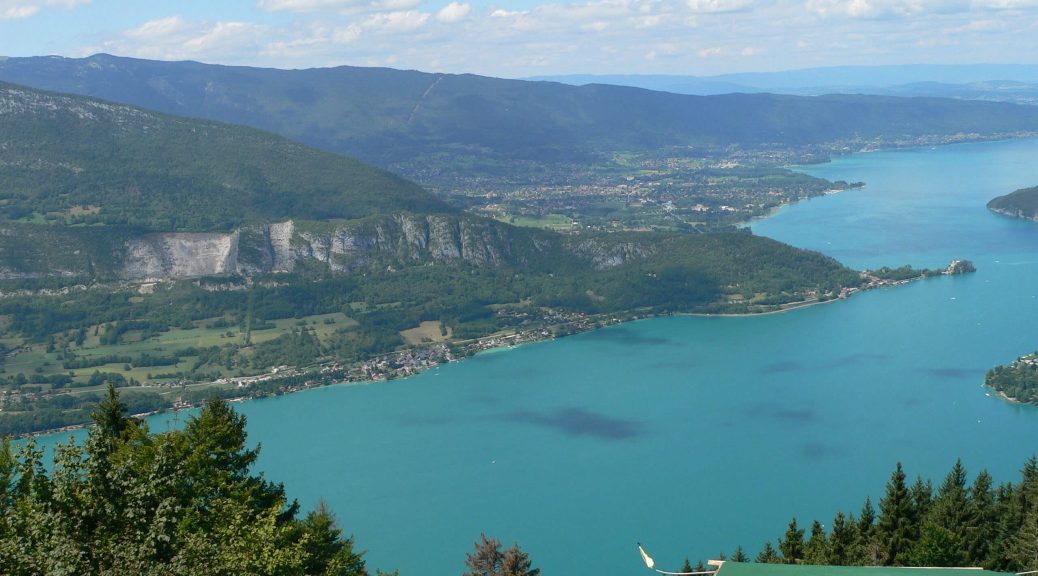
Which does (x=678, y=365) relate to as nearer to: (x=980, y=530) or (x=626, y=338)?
(x=626, y=338)

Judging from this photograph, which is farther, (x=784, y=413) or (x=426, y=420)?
(x=426, y=420)

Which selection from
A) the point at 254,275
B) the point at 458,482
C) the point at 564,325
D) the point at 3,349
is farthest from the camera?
the point at 254,275

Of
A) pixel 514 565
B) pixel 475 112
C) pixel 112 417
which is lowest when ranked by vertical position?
pixel 514 565

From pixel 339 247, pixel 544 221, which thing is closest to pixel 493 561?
pixel 339 247

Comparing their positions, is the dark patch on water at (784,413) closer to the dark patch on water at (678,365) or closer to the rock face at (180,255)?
the dark patch on water at (678,365)

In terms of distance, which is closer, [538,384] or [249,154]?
[538,384]

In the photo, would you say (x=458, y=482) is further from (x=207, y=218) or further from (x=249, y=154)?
(x=249, y=154)

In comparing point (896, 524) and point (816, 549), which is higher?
point (896, 524)

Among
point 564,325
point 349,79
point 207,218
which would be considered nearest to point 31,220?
point 207,218
